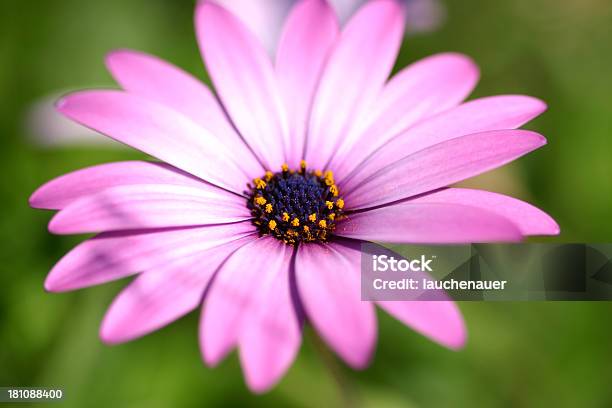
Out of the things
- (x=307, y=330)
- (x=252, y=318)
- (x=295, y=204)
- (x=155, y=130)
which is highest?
(x=155, y=130)

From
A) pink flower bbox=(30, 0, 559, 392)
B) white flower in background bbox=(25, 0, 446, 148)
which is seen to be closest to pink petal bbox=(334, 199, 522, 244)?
pink flower bbox=(30, 0, 559, 392)

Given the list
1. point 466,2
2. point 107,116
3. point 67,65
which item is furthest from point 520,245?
point 67,65

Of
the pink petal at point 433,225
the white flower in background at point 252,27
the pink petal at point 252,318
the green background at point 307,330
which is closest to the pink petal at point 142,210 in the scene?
the pink petal at point 252,318

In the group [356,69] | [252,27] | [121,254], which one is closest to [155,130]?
[121,254]

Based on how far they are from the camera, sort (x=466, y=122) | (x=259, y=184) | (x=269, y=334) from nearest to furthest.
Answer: (x=269, y=334)
(x=466, y=122)
(x=259, y=184)

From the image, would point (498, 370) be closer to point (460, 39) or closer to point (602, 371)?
point (602, 371)

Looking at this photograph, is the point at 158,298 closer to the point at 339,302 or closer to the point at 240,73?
the point at 339,302
